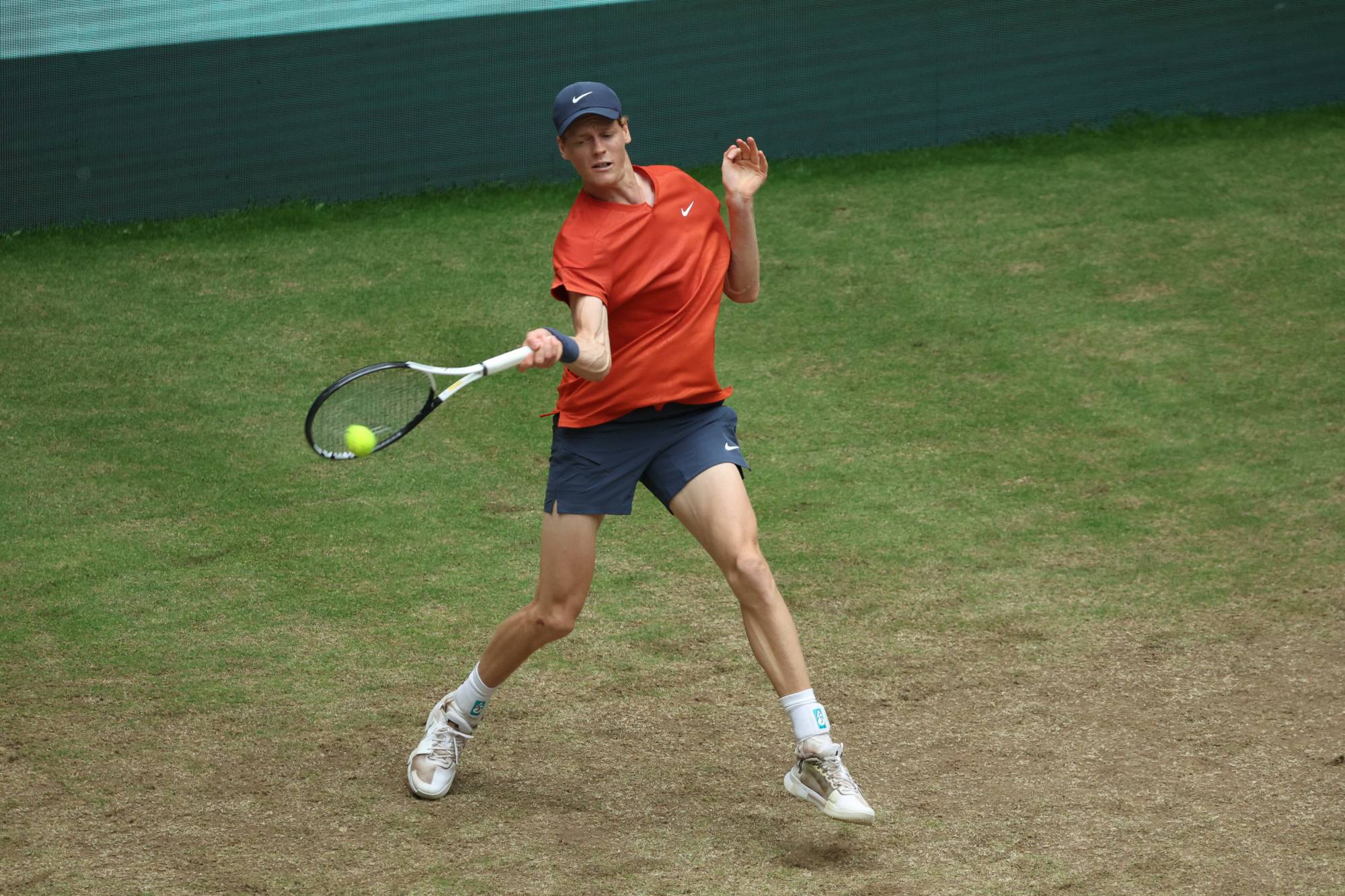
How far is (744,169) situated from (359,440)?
5.33ft

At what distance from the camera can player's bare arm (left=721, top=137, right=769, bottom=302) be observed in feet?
17.3

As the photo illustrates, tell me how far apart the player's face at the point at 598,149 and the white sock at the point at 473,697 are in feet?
5.45

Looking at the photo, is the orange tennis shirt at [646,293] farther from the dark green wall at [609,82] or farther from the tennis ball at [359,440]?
the dark green wall at [609,82]

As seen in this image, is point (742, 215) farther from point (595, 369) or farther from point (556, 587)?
point (556, 587)

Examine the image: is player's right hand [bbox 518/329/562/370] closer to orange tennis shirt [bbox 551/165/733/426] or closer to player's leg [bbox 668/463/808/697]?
orange tennis shirt [bbox 551/165/733/426]

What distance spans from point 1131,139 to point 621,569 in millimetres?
7865

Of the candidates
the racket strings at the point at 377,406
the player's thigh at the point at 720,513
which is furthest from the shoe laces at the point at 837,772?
the racket strings at the point at 377,406

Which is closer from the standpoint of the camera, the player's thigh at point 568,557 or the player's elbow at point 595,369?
the player's elbow at point 595,369

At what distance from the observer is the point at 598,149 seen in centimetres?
499

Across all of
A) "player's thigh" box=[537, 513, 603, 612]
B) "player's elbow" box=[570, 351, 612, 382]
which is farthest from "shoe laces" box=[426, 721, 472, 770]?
"player's elbow" box=[570, 351, 612, 382]

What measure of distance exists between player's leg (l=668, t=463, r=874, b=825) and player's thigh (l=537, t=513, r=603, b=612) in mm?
325

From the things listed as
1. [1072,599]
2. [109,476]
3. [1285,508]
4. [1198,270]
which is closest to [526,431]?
[109,476]

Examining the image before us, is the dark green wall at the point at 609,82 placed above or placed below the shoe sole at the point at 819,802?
above

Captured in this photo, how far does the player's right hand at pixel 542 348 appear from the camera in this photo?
179 inches
